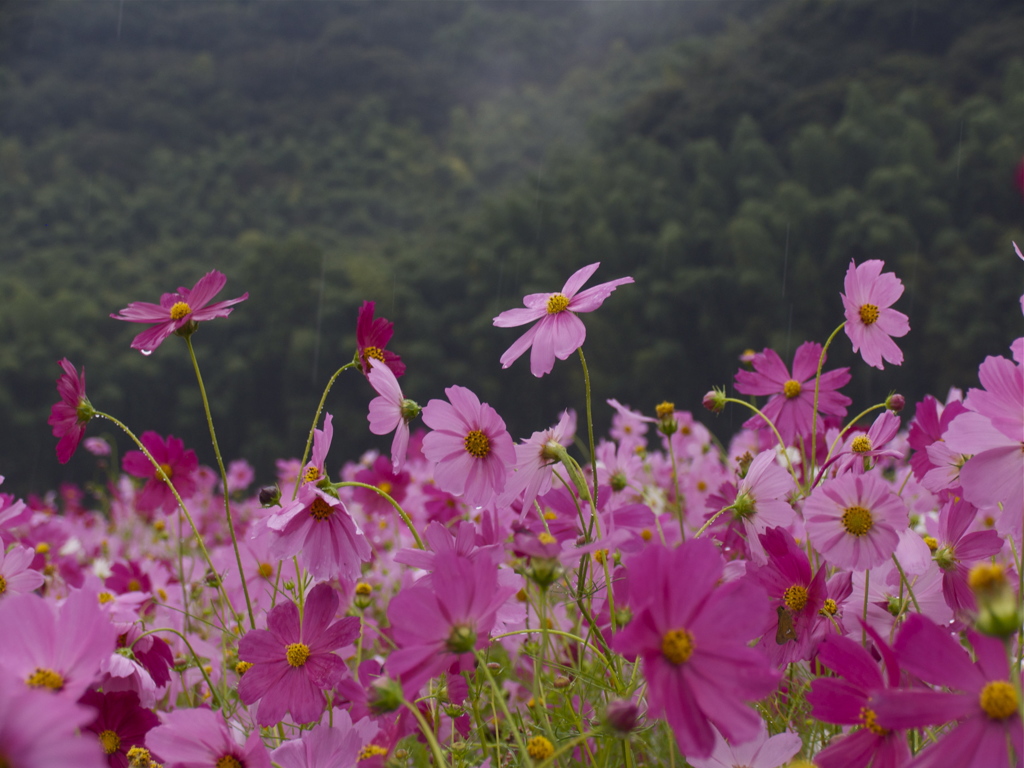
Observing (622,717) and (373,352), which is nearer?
(622,717)

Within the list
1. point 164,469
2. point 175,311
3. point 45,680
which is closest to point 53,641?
point 45,680

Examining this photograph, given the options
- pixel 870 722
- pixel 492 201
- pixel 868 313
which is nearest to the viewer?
pixel 870 722

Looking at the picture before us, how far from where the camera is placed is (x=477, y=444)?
1.78 ft

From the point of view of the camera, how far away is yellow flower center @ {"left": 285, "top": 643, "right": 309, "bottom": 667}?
1.73 feet

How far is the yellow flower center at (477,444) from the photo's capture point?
539mm

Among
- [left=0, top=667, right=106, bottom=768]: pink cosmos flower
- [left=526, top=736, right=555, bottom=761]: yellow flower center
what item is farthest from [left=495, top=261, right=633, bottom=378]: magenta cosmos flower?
[left=0, top=667, right=106, bottom=768]: pink cosmos flower

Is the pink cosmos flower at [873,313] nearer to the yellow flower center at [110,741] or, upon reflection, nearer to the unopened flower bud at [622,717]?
the unopened flower bud at [622,717]

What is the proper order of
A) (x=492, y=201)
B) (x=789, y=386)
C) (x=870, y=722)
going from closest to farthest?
(x=870, y=722), (x=789, y=386), (x=492, y=201)

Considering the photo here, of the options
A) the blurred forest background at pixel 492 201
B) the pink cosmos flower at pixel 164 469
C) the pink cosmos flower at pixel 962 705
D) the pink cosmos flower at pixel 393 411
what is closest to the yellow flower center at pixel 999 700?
the pink cosmos flower at pixel 962 705

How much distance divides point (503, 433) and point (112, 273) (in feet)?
64.3

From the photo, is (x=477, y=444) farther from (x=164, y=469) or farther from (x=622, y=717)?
(x=164, y=469)

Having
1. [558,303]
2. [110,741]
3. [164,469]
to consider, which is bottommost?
[164,469]

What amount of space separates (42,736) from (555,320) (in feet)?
1.27

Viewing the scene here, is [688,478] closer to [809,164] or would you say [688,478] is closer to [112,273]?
[809,164]
